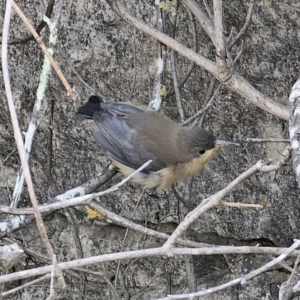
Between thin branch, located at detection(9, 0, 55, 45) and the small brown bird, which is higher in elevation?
thin branch, located at detection(9, 0, 55, 45)

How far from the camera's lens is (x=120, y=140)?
321 cm

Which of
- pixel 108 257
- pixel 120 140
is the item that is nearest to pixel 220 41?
pixel 108 257

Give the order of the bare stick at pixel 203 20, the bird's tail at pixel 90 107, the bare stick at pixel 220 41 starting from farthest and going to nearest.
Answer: the bird's tail at pixel 90 107
the bare stick at pixel 203 20
the bare stick at pixel 220 41

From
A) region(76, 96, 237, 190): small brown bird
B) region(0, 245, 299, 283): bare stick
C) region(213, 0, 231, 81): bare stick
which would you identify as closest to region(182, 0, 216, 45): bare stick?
region(213, 0, 231, 81): bare stick

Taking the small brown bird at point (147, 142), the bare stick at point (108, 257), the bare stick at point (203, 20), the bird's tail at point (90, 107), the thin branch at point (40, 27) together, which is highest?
the thin branch at point (40, 27)

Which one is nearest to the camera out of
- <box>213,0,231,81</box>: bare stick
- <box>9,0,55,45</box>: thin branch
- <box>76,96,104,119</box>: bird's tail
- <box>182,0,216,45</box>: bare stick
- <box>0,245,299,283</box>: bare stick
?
<box>0,245,299,283</box>: bare stick

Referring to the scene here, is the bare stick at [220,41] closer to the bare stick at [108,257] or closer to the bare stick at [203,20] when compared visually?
the bare stick at [203,20]

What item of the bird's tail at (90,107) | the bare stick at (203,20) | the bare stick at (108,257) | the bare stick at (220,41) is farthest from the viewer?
the bird's tail at (90,107)

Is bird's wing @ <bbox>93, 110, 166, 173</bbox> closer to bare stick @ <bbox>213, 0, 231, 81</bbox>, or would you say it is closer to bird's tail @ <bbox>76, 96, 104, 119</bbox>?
bird's tail @ <bbox>76, 96, 104, 119</bbox>

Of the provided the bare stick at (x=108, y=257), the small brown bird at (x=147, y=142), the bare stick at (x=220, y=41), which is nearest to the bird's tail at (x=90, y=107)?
the small brown bird at (x=147, y=142)

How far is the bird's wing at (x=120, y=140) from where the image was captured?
10.3 feet

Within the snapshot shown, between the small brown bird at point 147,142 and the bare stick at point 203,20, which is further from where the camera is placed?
the small brown bird at point 147,142

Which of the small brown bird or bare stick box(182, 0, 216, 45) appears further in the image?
the small brown bird

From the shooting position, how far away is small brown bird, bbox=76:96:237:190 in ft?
10.1
